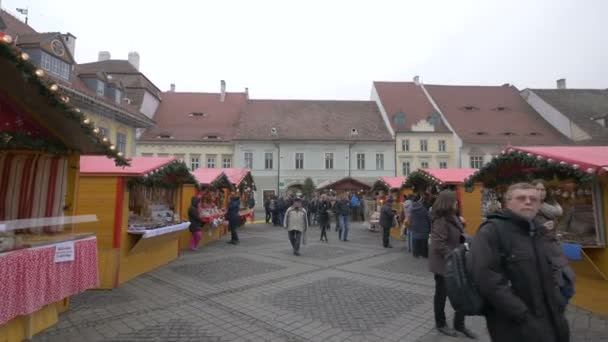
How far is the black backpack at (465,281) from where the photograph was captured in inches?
91.3

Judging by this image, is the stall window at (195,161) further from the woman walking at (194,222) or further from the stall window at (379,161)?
the woman walking at (194,222)

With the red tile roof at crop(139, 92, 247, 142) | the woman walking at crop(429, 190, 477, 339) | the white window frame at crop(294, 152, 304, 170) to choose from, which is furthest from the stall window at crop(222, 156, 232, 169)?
the woman walking at crop(429, 190, 477, 339)

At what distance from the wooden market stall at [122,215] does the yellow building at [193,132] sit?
25.1 metres

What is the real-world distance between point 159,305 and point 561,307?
5.22m

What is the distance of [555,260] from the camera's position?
2.33 meters

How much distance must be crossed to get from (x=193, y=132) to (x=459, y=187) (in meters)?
28.1

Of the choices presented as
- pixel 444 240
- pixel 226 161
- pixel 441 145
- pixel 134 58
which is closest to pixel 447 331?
pixel 444 240

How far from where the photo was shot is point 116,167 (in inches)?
267

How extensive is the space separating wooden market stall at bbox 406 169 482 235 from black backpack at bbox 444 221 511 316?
8.00 m

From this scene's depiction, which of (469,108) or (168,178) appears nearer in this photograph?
(168,178)

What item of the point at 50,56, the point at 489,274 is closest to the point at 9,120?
the point at 489,274

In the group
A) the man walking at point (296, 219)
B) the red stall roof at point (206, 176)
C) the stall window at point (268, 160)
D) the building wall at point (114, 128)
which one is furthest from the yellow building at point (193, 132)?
the man walking at point (296, 219)

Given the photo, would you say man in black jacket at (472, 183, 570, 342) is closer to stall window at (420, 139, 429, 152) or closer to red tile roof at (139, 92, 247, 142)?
red tile roof at (139, 92, 247, 142)

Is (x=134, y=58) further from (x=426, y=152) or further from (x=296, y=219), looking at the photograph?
(x=296, y=219)
